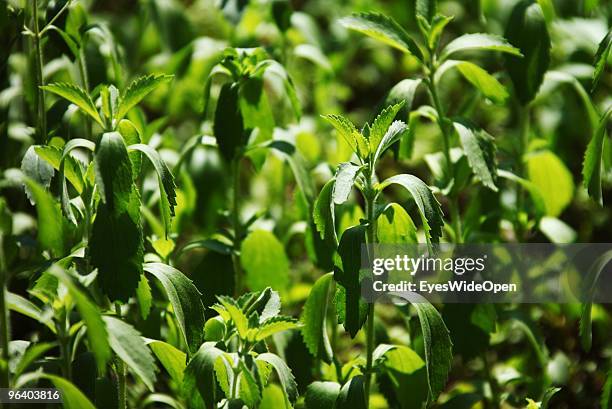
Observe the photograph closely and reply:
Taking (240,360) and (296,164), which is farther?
(296,164)

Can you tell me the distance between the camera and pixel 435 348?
4.55 ft

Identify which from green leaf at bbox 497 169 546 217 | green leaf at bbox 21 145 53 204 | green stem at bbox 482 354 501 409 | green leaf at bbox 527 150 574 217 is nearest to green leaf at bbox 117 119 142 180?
green leaf at bbox 21 145 53 204

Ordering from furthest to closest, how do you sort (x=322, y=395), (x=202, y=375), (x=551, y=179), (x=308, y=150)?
(x=308, y=150)
(x=551, y=179)
(x=322, y=395)
(x=202, y=375)

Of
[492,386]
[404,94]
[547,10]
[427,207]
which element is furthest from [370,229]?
[547,10]

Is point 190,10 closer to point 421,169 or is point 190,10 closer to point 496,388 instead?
point 421,169

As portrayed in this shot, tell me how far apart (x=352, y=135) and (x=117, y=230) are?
1.49 ft

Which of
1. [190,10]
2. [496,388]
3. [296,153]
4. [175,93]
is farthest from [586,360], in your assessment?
[190,10]

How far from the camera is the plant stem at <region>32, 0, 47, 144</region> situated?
1518 millimetres

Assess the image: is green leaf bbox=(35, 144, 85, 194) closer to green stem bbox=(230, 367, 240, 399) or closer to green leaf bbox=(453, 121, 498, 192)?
green stem bbox=(230, 367, 240, 399)

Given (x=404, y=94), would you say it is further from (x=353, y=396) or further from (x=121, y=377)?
(x=121, y=377)

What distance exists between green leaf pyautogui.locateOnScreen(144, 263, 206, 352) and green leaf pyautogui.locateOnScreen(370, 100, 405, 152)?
0.43 metres

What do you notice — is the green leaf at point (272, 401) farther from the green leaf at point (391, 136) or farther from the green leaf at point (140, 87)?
the green leaf at point (140, 87)

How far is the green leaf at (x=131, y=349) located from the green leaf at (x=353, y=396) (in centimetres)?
38

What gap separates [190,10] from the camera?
3508 millimetres
